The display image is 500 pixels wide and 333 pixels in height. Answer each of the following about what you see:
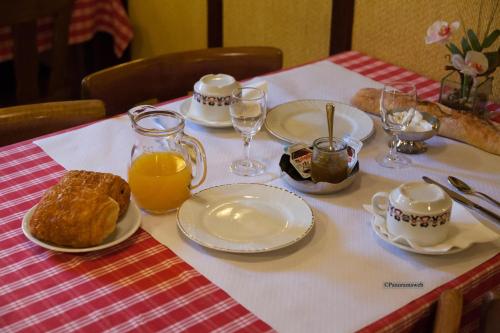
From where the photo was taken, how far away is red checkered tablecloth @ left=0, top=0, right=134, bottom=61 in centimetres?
267

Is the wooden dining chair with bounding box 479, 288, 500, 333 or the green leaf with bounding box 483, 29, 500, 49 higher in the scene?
the green leaf with bounding box 483, 29, 500, 49

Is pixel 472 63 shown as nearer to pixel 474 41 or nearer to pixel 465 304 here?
pixel 474 41

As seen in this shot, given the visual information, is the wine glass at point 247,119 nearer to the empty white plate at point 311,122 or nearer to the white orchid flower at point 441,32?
the empty white plate at point 311,122

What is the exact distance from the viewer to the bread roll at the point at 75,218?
1055 mm

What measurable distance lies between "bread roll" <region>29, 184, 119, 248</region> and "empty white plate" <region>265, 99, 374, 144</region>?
0.48 metres

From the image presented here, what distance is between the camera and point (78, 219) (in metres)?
1.05

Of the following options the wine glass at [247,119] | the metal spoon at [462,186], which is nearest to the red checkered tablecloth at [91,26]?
the wine glass at [247,119]

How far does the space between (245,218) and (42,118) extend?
0.66 meters

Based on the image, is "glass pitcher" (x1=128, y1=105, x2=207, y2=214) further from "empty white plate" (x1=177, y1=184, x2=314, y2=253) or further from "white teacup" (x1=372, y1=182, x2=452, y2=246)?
"white teacup" (x1=372, y1=182, x2=452, y2=246)

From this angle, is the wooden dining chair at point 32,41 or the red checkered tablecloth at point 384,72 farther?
the wooden dining chair at point 32,41

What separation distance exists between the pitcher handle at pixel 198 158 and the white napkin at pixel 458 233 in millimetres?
298

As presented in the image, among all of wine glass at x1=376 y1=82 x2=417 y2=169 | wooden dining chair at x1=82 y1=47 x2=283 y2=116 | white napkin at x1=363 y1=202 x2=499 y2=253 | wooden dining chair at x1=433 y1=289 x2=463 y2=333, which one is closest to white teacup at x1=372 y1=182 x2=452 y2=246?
white napkin at x1=363 y1=202 x2=499 y2=253

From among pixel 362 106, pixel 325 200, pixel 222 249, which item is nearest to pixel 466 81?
pixel 362 106

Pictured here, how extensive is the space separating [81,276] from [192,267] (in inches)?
6.5
